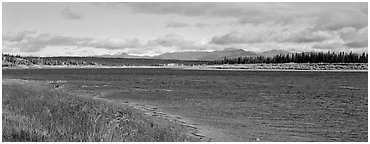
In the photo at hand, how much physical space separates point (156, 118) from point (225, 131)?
499 cm

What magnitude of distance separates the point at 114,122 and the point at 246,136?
225 inches

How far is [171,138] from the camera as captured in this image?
15977mm

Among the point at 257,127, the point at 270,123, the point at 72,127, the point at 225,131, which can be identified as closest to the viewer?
the point at 72,127

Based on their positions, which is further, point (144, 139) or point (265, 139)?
point (265, 139)

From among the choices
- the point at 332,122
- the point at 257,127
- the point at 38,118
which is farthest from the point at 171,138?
the point at 332,122

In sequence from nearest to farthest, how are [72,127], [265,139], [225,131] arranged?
[72,127] < [265,139] < [225,131]

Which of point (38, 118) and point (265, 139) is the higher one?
point (38, 118)

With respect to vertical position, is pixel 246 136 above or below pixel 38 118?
below

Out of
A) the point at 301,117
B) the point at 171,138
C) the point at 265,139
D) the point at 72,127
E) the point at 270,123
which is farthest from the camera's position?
the point at 301,117

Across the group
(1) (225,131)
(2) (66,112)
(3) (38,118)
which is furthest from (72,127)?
(1) (225,131)

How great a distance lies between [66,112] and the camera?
19250mm

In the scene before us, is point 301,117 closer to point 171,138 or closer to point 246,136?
point 246,136

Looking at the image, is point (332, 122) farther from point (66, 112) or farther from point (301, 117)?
point (66, 112)

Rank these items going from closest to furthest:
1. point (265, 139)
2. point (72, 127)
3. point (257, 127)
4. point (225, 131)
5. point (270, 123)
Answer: point (72, 127) < point (265, 139) < point (225, 131) < point (257, 127) < point (270, 123)
